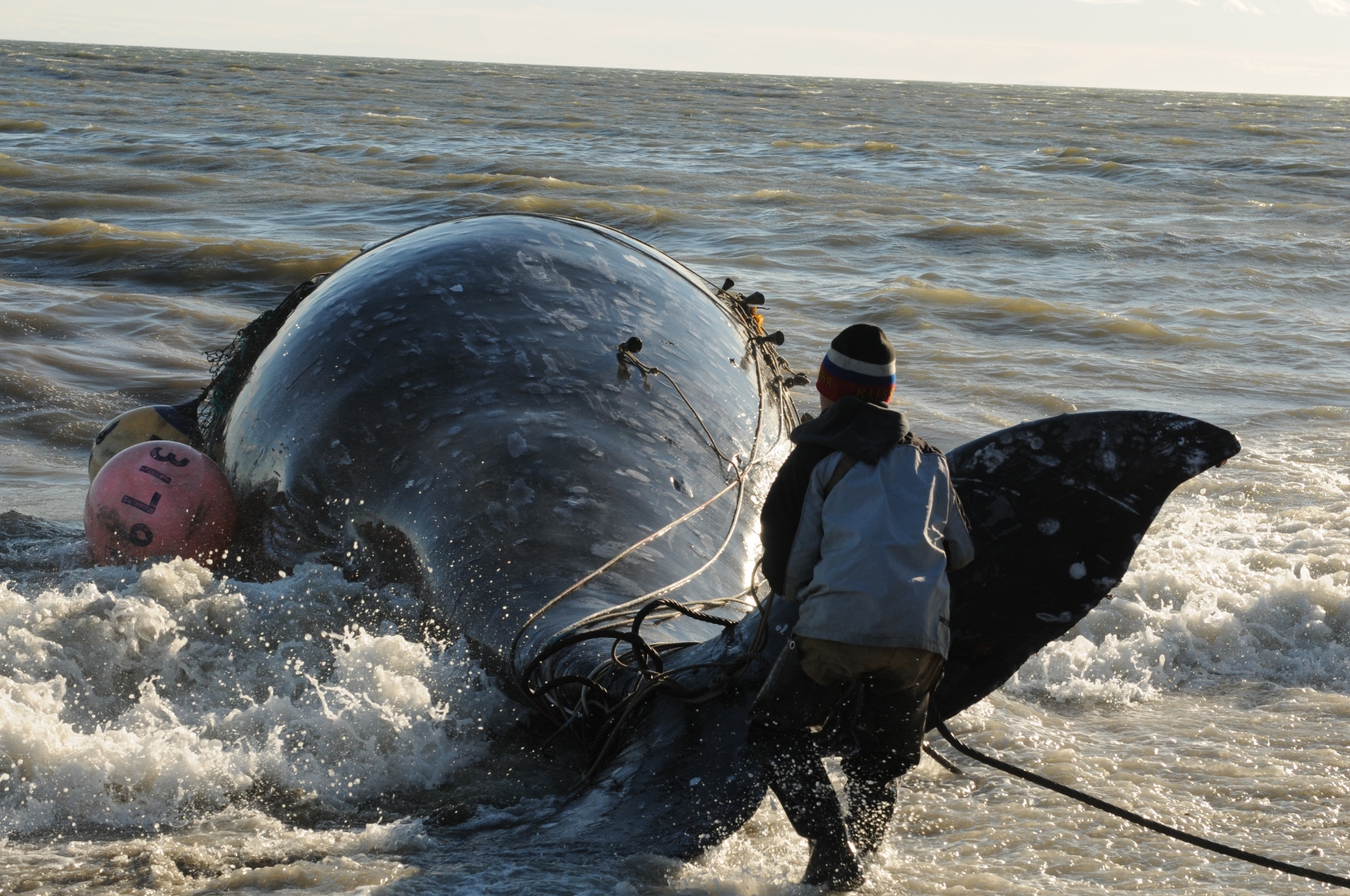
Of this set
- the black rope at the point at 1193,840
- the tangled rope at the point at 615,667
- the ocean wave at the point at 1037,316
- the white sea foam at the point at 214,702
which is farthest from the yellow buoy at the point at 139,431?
the ocean wave at the point at 1037,316

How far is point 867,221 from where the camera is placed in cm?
1852

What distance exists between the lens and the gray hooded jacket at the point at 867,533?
8.65ft

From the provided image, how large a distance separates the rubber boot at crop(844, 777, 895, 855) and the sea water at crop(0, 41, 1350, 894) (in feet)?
0.35

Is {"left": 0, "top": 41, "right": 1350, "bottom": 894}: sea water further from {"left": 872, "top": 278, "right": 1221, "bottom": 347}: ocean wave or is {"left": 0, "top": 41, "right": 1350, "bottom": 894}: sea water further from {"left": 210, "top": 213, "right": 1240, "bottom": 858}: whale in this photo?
{"left": 210, "top": 213, "right": 1240, "bottom": 858}: whale

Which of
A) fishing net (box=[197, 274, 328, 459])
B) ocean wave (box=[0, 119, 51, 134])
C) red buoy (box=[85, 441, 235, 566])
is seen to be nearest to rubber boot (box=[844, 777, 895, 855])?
red buoy (box=[85, 441, 235, 566])

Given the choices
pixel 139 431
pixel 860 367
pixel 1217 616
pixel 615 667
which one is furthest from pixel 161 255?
pixel 860 367

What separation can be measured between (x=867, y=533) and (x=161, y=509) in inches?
121

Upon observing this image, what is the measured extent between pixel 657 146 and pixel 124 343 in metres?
22.2

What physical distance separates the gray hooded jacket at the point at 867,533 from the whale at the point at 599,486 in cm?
23

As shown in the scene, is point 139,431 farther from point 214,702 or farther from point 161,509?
point 214,702

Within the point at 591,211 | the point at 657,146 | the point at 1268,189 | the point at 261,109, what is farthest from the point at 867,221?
the point at 261,109

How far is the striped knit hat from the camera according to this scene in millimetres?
2805

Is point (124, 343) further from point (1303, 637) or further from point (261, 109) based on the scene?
point (261, 109)

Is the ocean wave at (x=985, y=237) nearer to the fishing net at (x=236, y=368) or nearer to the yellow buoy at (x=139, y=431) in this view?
the fishing net at (x=236, y=368)
